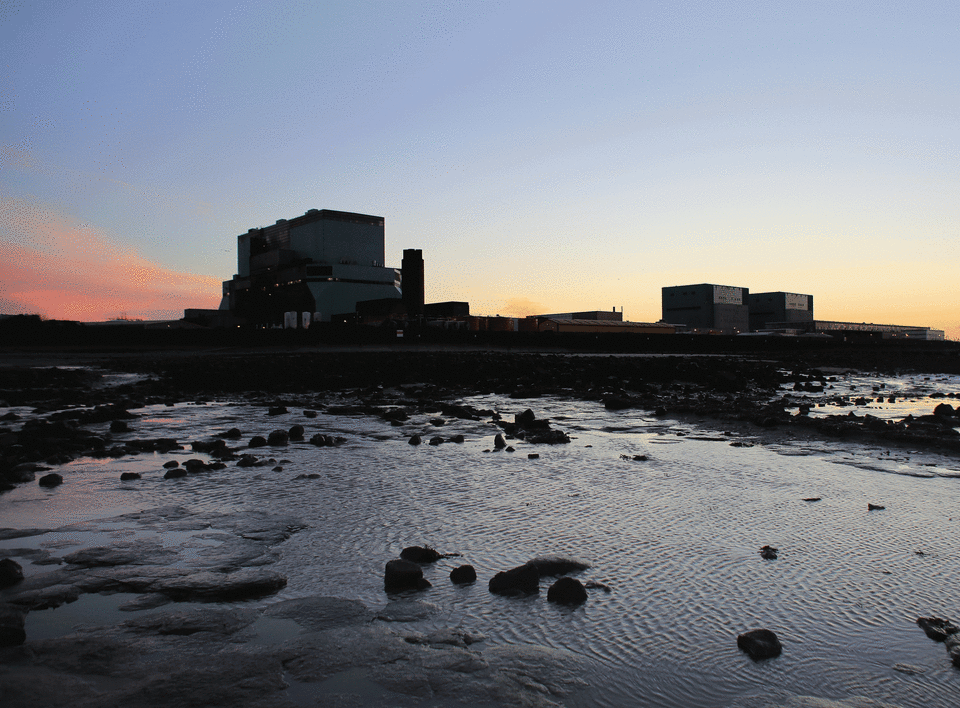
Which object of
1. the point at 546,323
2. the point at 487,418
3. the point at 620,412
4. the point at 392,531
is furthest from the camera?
the point at 546,323

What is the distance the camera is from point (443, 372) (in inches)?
1076

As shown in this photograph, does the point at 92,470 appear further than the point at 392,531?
Yes

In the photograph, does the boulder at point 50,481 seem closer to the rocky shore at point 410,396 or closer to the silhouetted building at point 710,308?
the rocky shore at point 410,396

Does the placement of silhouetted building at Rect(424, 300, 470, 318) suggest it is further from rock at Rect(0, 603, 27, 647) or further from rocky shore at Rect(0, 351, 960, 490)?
rock at Rect(0, 603, 27, 647)

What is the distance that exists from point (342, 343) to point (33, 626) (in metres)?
57.2

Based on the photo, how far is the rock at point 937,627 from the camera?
3160 mm

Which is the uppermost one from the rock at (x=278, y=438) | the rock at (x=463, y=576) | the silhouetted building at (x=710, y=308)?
the silhouetted building at (x=710, y=308)

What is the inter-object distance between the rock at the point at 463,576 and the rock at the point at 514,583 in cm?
15

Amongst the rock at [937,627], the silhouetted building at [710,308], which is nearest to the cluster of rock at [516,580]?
the rock at [937,627]

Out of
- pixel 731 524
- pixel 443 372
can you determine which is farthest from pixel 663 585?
pixel 443 372

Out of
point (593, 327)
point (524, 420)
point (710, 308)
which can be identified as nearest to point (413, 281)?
point (593, 327)

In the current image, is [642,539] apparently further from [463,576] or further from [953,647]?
[953,647]

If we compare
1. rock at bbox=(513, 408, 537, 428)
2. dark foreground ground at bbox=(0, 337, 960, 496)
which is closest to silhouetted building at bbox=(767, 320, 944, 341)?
dark foreground ground at bbox=(0, 337, 960, 496)

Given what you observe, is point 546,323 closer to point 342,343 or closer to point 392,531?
→ point 342,343
